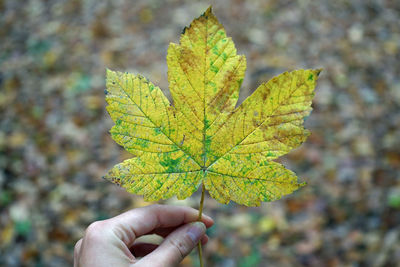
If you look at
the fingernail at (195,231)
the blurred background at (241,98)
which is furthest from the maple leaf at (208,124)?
the blurred background at (241,98)

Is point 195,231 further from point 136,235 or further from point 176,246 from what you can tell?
point 136,235

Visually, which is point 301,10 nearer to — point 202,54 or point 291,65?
point 291,65

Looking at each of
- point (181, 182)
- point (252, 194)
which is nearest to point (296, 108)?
point (252, 194)

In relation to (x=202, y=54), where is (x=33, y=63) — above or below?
above

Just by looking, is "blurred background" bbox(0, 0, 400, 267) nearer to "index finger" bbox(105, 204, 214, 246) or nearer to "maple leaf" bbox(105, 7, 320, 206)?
"index finger" bbox(105, 204, 214, 246)

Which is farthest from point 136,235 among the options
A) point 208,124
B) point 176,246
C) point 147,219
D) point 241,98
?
point 241,98

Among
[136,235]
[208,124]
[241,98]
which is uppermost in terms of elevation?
[241,98]
